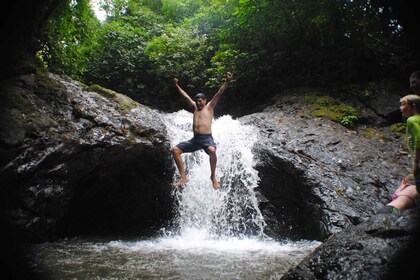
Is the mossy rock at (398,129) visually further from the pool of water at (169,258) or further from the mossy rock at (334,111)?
the pool of water at (169,258)

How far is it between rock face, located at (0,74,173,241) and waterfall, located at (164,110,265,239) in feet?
2.78

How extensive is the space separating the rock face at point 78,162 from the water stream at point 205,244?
2.45 ft

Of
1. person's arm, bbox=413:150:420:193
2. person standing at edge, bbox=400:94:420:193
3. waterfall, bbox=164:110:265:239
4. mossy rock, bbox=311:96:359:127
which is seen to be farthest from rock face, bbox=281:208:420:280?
mossy rock, bbox=311:96:359:127

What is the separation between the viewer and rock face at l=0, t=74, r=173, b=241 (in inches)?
228

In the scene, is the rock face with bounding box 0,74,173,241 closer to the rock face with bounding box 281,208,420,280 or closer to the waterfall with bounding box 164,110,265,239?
the waterfall with bounding box 164,110,265,239

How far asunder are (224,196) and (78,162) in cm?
428

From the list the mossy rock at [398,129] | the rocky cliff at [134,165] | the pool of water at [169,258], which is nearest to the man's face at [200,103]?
the rocky cliff at [134,165]

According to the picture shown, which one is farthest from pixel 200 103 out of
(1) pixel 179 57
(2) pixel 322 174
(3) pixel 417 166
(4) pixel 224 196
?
(1) pixel 179 57

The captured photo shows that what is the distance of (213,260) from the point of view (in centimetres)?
539

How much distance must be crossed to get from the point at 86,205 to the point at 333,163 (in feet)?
24.2

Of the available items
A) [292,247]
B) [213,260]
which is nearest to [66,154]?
[213,260]

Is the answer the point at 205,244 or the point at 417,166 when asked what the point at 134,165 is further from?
the point at 417,166

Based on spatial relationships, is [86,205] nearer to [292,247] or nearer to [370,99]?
[292,247]

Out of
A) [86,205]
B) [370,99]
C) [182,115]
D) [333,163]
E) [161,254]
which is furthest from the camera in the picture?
[182,115]
